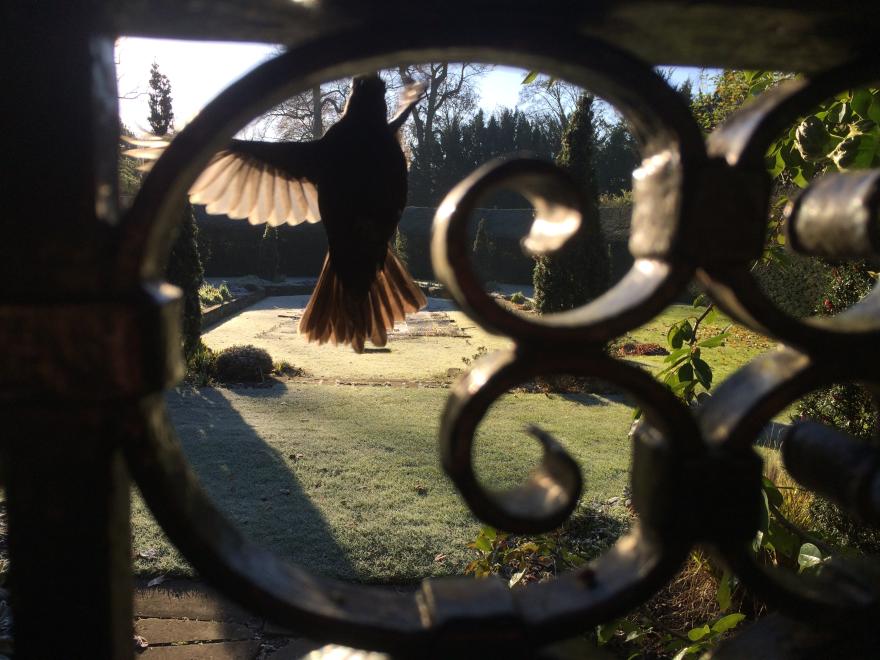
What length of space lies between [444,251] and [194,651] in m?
3.40

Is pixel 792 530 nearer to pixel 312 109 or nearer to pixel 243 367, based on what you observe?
pixel 312 109

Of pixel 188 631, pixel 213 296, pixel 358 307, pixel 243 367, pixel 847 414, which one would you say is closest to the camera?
pixel 358 307

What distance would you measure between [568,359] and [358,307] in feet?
2.91

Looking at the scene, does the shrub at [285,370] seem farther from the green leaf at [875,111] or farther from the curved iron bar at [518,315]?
the curved iron bar at [518,315]

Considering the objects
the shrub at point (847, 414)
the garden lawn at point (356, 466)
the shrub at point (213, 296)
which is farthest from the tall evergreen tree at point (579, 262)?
the shrub at point (213, 296)

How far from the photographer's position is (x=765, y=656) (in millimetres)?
611

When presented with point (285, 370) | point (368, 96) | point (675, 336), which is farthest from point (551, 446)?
point (285, 370)

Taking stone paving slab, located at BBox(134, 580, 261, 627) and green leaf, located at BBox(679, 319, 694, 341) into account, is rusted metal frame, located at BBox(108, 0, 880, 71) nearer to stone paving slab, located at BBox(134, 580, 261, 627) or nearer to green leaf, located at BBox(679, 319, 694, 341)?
green leaf, located at BBox(679, 319, 694, 341)

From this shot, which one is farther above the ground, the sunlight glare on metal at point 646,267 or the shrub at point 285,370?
the sunlight glare on metal at point 646,267

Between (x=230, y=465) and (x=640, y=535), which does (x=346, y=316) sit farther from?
(x=230, y=465)

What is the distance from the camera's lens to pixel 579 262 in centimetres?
1014

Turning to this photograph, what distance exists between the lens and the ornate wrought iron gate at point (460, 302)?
46cm

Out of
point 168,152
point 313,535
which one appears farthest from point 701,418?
point 313,535

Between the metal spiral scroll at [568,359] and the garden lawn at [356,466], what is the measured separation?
2.38m
